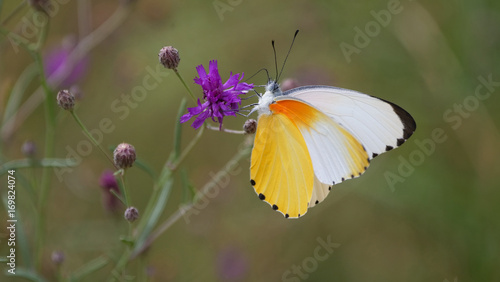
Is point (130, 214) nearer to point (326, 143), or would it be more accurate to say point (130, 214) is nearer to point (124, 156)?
point (124, 156)

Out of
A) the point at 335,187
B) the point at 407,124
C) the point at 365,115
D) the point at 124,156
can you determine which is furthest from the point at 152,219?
the point at 335,187

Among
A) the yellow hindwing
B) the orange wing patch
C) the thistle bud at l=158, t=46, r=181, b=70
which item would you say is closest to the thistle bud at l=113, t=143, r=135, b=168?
the thistle bud at l=158, t=46, r=181, b=70

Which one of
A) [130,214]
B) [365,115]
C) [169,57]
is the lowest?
[365,115]

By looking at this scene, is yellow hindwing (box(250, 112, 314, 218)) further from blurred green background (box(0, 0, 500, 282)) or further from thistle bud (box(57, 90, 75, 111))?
blurred green background (box(0, 0, 500, 282))

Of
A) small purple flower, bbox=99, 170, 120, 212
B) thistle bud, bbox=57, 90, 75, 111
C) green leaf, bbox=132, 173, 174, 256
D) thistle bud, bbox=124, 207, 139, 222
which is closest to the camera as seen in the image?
thistle bud, bbox=124, 207, 139, 222

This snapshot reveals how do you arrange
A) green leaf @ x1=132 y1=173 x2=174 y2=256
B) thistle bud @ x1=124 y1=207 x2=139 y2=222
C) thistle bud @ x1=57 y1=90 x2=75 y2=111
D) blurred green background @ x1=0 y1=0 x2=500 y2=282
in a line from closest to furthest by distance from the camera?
thistle bud @ x1=124 y1=207 x2=139 y2=222 < thistle bud @ x1=57 y1=90 x2=75 y2=111 < green leaf @ x1=132 y1=173 x2=174 y2=256 < blurred green background @ x1=0 y1=0 x2=500 y2=282

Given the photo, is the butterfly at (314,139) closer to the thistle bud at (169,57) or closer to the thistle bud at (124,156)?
the thistle bud at (169,57)

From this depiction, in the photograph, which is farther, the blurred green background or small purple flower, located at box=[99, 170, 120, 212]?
the blurred green background

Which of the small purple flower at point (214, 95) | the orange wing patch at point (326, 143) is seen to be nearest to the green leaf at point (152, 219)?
the small purple flower at point (214, 95)
